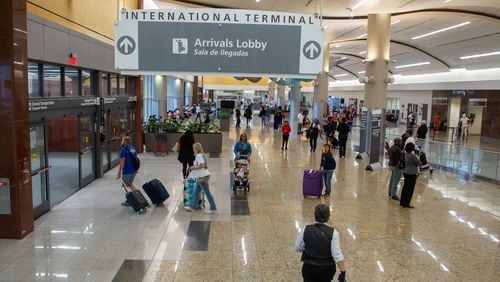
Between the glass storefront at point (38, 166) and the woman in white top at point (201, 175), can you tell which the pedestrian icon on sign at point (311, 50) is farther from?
the glass storefront at point (38, 166)

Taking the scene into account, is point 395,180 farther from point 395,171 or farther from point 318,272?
point 318,272

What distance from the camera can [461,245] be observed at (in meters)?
7.79

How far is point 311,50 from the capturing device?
6.24m

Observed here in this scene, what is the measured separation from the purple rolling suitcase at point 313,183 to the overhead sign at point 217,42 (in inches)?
200

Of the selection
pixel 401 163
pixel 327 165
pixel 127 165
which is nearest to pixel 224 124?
pixel 327 165

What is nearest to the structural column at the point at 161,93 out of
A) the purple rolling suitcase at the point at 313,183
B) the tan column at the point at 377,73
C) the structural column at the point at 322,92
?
the structural column at the point at 322,92

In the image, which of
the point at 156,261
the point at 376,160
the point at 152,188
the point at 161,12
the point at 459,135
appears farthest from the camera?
the point at 459,135

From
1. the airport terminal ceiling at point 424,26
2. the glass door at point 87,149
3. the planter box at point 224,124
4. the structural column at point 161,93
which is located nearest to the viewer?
the glass door at point 87,149

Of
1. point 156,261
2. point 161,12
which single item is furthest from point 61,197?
point 161,12

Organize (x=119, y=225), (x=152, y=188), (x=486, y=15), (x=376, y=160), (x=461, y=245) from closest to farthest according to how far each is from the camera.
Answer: (x=461, y=245) → (x=119, y=225) → (x=152, y=188) → (x=376, y=160) → (x=486, y=15)

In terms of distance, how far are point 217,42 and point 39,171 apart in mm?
4988

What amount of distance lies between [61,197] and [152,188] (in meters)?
2.25

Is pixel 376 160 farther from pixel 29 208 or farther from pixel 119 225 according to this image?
pixel 29 208

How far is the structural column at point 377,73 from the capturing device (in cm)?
1684
